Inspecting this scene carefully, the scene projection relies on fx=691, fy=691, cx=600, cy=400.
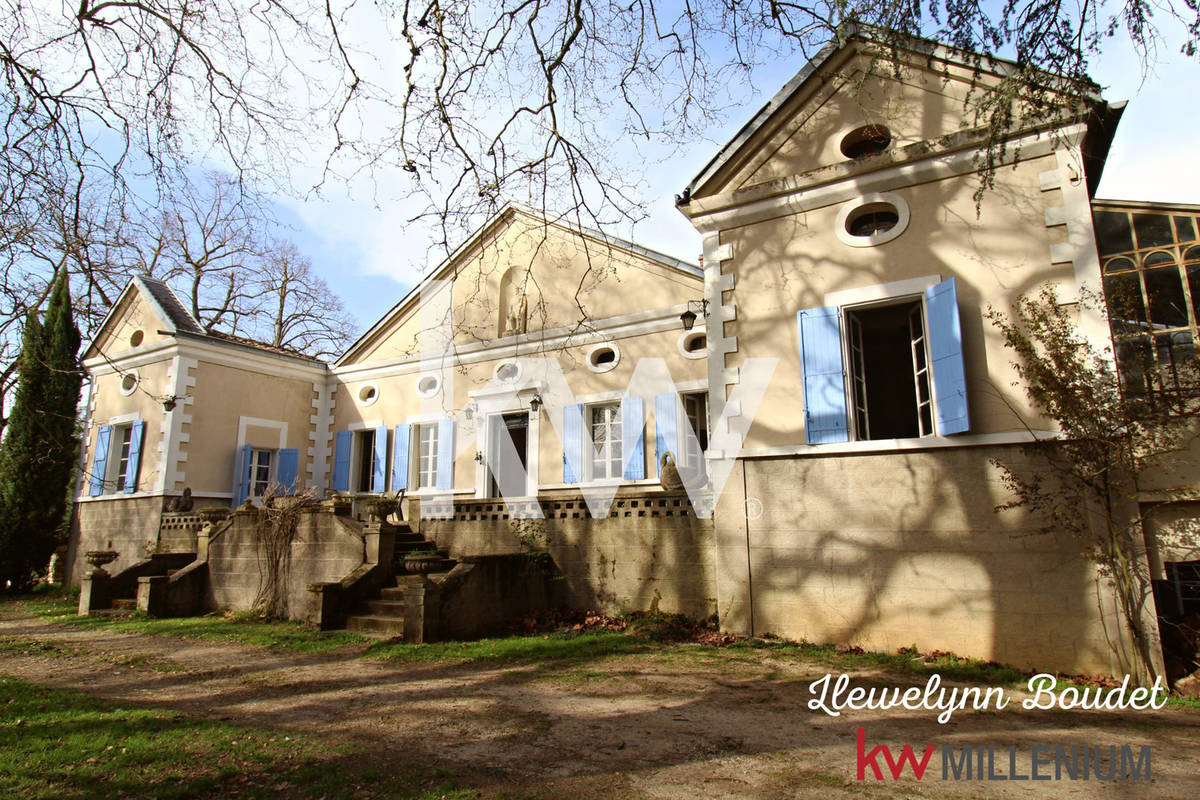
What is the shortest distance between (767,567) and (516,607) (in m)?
3.41

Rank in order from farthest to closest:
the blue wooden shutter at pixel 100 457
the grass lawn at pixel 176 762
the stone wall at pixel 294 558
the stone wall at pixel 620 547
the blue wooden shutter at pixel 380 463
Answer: the blue wooden shutter at pixel 100 457, the blue wooden shutter at pixel 380 463, the stone wall at pixel 294 558, the stone wall at pixel 620 547, the grass lawn at pixel 176 762

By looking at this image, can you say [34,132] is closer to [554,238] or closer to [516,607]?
[516,607]

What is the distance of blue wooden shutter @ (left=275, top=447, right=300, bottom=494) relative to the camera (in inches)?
577

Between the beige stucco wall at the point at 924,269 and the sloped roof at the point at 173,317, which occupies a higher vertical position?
the sloped roof at the point at 173,317

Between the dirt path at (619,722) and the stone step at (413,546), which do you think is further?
the stone step at (413,546)

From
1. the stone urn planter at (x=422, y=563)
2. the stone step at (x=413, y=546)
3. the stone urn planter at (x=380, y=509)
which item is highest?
the stone urn planter at (x=380, y=509)

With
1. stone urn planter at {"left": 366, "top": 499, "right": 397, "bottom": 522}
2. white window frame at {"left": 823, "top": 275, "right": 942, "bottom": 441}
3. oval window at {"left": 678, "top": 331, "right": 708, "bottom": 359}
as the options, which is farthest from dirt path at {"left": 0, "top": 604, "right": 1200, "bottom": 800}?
oval window at {"left": 678, "top": 331, "right": 708, "bottom": 359}

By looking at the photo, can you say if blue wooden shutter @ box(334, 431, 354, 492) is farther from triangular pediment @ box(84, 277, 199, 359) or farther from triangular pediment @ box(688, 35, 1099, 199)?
triangular pediment @ box(688, 35, 1099, 199)

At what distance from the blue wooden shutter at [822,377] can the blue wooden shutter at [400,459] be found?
28.8 ft

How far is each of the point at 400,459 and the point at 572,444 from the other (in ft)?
13.5

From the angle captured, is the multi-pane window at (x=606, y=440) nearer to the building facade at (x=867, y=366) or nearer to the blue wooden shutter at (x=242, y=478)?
the building facade at (x=867, y=366)

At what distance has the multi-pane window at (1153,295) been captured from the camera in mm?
6473

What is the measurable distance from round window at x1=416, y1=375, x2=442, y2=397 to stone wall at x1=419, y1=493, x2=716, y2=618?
14.6 ft

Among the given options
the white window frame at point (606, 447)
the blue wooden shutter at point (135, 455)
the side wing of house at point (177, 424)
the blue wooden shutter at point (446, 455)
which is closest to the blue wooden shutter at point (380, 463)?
the blue wooden shutter at point (446, 455)
